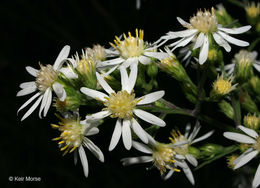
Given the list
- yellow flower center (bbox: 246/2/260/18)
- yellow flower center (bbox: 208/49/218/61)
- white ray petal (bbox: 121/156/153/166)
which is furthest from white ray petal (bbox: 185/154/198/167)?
yellow flower center (bbox: 246/2/260/18)

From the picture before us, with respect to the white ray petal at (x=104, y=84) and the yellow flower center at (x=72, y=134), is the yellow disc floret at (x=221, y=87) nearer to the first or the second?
the white ray petal at (x=104, y=84)

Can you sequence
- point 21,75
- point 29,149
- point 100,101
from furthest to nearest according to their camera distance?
point 21,75
point 29,149
point 100,101

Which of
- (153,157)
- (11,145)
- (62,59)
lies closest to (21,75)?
(11,145)

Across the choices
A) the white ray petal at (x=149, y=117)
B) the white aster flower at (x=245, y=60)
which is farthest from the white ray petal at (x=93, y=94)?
the white aster flower at (x=245, y=60)

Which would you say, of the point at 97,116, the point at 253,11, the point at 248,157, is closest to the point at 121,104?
the point at 97,116

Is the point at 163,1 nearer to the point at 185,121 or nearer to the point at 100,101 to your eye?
the point at 185,121

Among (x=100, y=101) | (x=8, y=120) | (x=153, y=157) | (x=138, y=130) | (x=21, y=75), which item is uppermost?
(x=21, y=75)

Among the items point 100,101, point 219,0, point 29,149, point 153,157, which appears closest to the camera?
point 100,101
